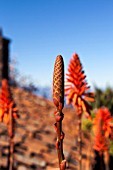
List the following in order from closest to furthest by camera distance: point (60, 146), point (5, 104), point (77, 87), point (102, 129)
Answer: point (60, 146) → point (77, 87) → point (5, 104) → point (102, 129)

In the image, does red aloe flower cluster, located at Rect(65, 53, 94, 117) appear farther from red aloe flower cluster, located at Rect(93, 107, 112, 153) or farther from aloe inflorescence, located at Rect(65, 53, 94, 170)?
red aloe flower cluster, located at Rect(93, 107, 112, 153)

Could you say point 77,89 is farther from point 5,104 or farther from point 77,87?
point 5,104

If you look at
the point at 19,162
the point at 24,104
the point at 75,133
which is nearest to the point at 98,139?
the point at 19,162

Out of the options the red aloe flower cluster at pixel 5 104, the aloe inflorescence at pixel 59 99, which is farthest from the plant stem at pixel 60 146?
the red aloe flower cluster at pixel 5 104

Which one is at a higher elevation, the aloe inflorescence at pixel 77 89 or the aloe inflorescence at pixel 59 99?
the aloe inflorescence at pixel 77 89

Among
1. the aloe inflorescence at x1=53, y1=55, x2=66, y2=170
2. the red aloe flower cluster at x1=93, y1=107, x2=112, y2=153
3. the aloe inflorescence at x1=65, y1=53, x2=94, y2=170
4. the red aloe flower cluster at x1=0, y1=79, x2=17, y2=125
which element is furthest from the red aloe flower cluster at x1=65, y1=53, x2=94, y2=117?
the aloe inflorescence at x1=53, y1=55, x2=66, y2=170

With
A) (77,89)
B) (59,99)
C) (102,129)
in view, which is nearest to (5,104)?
(77,89)

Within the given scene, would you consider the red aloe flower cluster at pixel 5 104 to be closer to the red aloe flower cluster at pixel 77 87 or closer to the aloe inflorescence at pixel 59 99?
the red aloe flower cluster at pixel 77 87

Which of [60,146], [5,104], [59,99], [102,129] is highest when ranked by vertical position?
[5,104]

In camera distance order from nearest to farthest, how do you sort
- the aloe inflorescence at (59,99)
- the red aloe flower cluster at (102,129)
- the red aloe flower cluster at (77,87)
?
1. the aloe inflorescence at (59,99)
2. the red aloe flower cluster at (77,87)
3. the red aloe flower cluster at (102,129)
